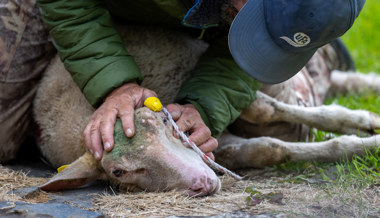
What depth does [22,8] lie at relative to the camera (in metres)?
3.40

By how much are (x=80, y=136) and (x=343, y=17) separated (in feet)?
5.98

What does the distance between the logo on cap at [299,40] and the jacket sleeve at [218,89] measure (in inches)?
33.8

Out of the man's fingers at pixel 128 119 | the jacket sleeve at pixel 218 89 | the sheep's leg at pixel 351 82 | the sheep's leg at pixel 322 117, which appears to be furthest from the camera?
the sheep's leg at pixel 351 82

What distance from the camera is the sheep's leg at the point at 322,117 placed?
12.5 feet

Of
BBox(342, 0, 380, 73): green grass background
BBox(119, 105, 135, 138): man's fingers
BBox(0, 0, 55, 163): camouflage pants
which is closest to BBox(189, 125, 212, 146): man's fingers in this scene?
BBox(119, 105, 135, 138): man's fingers

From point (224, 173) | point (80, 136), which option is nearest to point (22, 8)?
point (80, 136)

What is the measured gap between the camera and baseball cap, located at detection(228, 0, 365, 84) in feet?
7.32

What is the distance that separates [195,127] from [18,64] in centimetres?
143

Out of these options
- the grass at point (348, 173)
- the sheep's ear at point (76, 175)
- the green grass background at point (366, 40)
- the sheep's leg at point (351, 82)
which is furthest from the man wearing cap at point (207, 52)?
the green grass background at point (366, 40)

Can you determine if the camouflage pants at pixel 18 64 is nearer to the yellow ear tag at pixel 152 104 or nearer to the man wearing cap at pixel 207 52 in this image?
the man wearing cap at pixel 207 52

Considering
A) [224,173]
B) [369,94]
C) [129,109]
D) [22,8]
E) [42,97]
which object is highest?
[22,8]

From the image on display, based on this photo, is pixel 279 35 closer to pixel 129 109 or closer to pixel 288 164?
pixel 129 109

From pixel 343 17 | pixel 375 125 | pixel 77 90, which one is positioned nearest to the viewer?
pixel 343 17

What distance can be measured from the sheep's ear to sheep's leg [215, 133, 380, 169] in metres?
1.15
